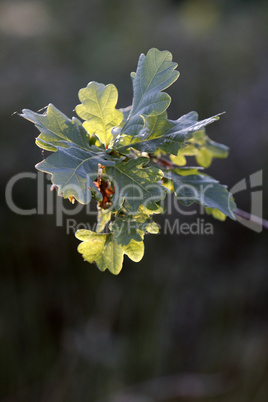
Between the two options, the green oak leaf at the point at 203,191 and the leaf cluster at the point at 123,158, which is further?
the green oak leaf at the point at 203,191

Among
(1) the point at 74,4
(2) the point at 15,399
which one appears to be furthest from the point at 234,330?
(1) the point at 74,4

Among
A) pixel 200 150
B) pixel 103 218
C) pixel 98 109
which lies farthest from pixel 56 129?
pixel 200 150

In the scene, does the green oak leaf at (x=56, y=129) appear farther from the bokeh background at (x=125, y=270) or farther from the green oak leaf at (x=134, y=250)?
the bokeh background at (x=125, y=270)

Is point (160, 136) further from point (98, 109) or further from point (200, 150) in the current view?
point (200, 150)

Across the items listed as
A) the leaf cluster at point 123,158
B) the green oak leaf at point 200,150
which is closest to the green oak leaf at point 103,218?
the leaf cluster at point 123,158

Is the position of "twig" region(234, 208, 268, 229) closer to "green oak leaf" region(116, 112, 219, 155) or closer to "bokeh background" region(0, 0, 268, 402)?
"green oak leaf" region(116, 112, 219, 155)

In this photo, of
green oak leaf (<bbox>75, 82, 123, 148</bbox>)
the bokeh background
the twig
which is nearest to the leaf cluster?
green oak leaf (<bbox>75, 82, 123, 148</bbox>)
